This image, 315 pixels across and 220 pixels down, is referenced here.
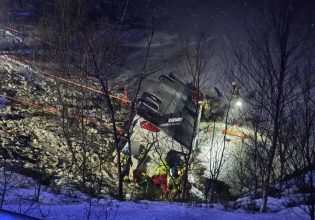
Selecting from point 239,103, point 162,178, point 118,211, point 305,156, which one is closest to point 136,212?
point 118,211

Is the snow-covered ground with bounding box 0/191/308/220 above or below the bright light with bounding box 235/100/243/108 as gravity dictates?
below

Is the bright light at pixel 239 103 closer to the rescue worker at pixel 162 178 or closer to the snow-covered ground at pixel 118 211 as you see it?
the rescue worker at pixel 162 178

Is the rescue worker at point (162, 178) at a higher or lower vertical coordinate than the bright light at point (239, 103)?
lower

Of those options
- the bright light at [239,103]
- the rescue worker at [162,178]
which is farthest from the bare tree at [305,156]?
the bright light at [239,103]

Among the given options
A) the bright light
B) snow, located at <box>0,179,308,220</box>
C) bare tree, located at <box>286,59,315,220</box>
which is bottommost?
snow, located at <box>0,179,308,220</box>

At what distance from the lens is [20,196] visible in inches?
366

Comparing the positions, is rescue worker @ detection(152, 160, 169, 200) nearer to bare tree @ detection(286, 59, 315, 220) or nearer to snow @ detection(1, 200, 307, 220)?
bare tree @ detection(286, 59, 315, 220)

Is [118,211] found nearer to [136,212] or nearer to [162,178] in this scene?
[136,212]

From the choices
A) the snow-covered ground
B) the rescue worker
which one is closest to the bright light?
the rescue worker

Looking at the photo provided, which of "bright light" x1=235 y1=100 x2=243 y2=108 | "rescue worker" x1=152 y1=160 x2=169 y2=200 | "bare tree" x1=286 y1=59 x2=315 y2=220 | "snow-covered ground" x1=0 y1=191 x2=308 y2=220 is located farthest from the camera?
"bright light" x1=235 y1=100 x2=243 y2=108

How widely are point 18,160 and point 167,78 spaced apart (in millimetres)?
8109

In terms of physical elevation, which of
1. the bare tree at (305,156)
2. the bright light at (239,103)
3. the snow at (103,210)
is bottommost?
the snow at (103,210)

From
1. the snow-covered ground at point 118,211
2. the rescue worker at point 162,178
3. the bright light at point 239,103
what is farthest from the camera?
the bright light at point 239,103

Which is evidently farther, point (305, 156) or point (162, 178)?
point (162, 178)
